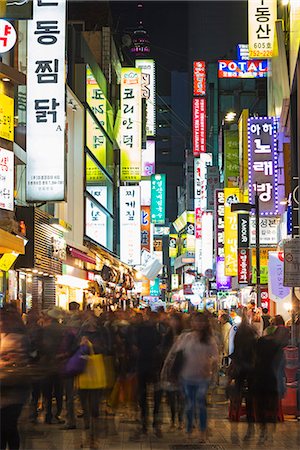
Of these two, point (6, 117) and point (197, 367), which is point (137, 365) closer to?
point (197, 367)

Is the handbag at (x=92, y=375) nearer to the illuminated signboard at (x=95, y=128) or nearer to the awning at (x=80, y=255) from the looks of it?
the awning at (x=80, y=255)

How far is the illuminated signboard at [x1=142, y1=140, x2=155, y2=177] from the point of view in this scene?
63750mm

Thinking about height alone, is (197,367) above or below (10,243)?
below

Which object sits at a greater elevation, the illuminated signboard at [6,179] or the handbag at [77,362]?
the illuminated signboard at [6,179]

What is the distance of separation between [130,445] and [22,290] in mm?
13088

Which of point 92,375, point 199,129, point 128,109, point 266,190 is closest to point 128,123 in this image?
point 128,109

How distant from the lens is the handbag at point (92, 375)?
44.3 ft

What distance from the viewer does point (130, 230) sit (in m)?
48.9

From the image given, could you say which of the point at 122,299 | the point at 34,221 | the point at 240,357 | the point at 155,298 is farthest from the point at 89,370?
the point at 155,298

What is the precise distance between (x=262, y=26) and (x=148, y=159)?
36.8m

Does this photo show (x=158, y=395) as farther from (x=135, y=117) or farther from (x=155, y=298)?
(x=155, y=298)

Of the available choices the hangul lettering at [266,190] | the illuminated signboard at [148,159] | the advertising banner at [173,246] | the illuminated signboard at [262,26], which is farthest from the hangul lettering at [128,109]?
the advertising banner at [173,246]

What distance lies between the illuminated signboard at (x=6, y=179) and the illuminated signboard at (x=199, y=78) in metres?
46.1

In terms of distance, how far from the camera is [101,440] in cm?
1452
